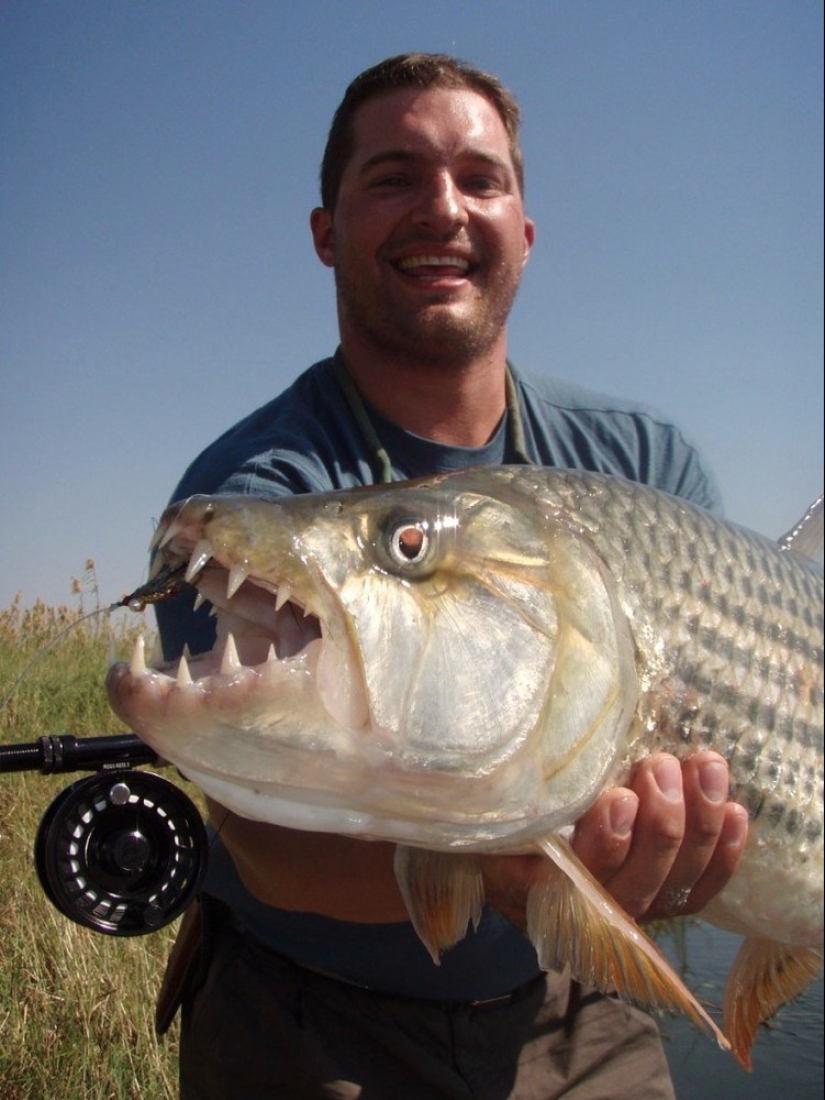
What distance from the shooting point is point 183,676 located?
4.56 ft

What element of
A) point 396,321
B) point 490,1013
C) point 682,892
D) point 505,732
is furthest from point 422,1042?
point 396,321

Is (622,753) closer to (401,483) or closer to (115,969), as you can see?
(401,483)

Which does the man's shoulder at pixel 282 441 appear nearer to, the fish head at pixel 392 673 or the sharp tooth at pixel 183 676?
the fish head at pixel 392 673

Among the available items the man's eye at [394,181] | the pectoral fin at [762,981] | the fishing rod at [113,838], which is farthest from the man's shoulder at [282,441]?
the pectoral fin at [762,981]

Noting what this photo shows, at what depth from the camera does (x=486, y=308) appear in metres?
3.03

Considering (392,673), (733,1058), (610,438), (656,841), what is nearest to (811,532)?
(610,438)

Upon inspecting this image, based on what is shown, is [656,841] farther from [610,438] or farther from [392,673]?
[610,438]

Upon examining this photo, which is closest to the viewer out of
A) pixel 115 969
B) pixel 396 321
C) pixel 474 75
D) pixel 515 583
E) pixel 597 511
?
pixel 515 583

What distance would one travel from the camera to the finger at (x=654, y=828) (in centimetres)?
180

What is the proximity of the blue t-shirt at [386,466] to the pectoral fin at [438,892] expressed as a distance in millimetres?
606

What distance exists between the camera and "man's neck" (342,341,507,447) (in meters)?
2.93

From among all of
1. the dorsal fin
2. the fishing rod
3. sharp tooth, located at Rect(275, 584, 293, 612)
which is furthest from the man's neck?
sharp tooth, located at Rect(275, 584, 293, 612)

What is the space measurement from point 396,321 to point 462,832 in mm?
1829

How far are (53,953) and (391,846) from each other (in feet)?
2.87
